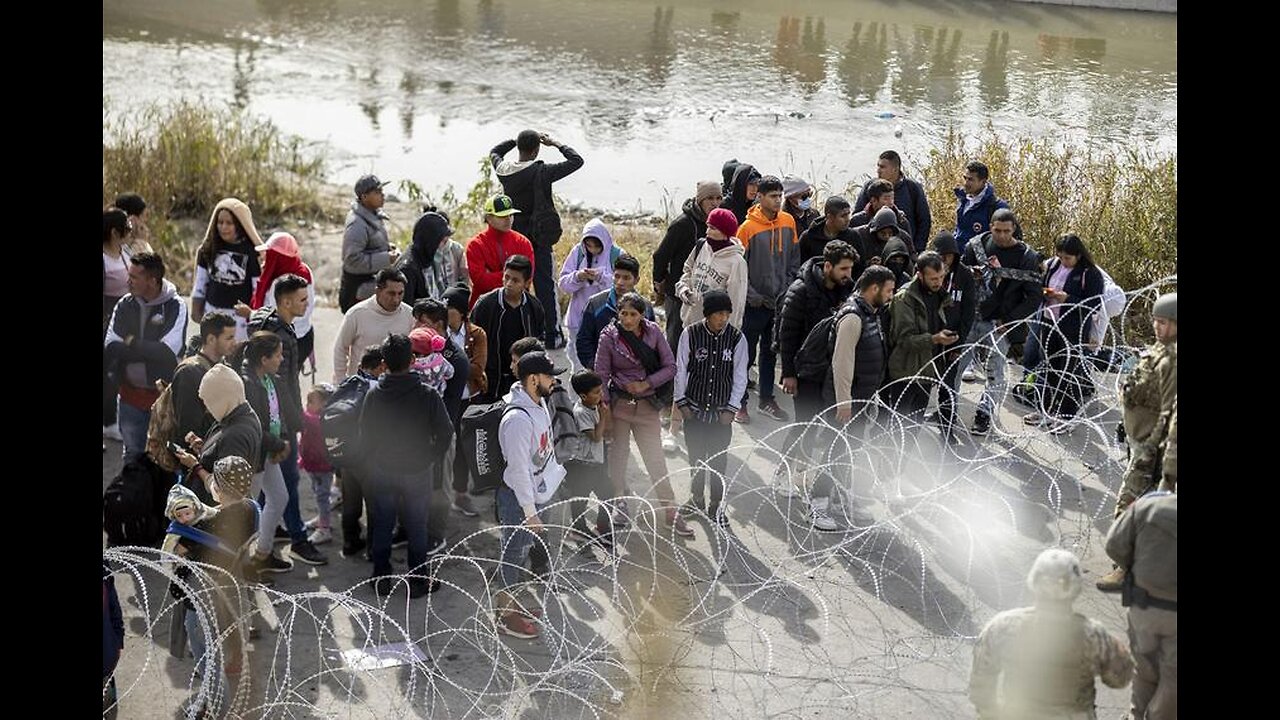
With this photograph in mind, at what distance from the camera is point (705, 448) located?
7891 mm

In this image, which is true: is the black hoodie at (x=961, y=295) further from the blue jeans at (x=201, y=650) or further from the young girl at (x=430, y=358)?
the blue jeans at (x=201, y=650)

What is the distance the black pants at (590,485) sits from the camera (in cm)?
739

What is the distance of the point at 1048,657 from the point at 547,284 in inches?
240

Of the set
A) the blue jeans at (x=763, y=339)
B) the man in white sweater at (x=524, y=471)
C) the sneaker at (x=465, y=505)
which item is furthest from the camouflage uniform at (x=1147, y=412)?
the sneaker at (x=465, y=505)

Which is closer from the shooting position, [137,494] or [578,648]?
[578,648]

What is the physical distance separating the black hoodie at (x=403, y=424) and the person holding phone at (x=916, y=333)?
9.13ft

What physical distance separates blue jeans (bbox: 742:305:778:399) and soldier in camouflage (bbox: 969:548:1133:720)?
444 centimetres

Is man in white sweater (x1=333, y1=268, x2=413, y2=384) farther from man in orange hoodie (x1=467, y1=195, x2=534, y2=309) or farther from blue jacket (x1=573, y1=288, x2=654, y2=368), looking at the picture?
man in orange hoodie (x1=467, y1=195, x2=534, y2=309)

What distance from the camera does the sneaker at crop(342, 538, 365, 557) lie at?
7496 millimetres

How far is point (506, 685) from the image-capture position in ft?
20.9

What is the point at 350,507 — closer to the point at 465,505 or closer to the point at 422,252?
the point at 465,505

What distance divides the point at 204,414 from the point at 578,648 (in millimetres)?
2235
